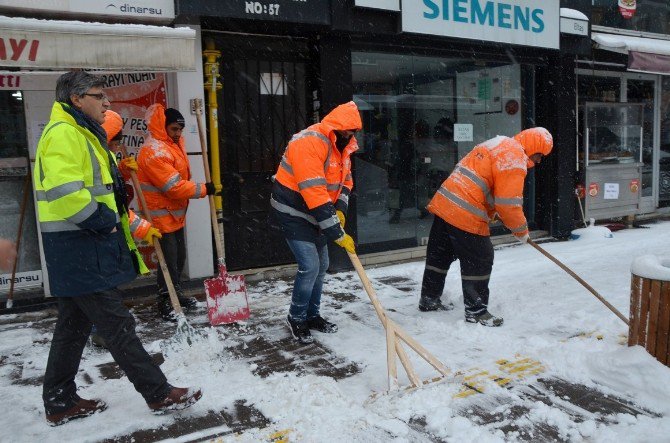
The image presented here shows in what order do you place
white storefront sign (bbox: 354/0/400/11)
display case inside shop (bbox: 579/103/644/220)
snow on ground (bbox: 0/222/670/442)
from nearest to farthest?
snow on ground (bbox: 0/222/670/442), white storefront sign (bbox: 354/0/400/11), display case inside shop (bbox: 579/103/644/220)

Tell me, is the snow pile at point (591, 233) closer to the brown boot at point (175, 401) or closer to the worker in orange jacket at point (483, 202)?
the worker in orange jacket at point (483, 202)

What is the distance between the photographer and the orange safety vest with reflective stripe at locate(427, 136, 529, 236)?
4.39 metres

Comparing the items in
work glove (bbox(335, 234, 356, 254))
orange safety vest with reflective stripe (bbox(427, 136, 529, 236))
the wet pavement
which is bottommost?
the wet pavement

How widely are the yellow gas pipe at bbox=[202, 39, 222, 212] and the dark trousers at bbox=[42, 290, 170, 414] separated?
282 centimetres

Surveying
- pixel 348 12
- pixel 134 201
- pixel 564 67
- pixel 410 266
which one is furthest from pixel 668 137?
pixel 134 201

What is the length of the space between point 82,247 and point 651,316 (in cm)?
348

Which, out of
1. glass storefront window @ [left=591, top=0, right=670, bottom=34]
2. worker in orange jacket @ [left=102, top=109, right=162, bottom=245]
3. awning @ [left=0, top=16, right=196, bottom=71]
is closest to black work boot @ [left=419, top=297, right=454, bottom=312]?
worker in orange jacket @ [left=102, top=109, right=162, bottom=245]

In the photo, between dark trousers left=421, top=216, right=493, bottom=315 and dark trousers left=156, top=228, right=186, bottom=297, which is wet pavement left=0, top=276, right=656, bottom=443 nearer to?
dark trousers left=156, top=228, right=186, bottom=297

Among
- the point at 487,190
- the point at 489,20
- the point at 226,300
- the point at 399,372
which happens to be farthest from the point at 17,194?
the point at 489,20

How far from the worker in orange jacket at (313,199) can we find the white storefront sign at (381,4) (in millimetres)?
2737

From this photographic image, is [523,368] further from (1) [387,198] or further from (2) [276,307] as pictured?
(1) [387,198]

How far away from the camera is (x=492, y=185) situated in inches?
181

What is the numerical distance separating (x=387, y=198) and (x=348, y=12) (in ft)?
8.43

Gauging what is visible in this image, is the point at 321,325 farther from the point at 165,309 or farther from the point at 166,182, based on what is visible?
the point at 166,182
